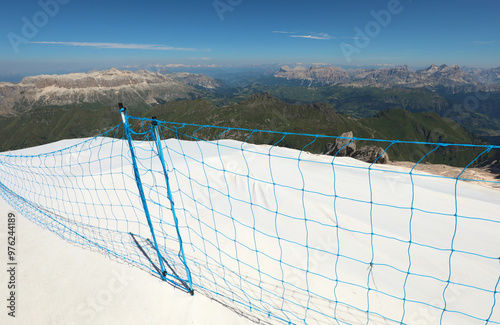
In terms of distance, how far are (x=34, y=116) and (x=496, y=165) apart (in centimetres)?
27789

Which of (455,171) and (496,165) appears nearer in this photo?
(455,171)

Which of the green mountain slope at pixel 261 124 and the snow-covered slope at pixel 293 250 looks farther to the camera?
the green mountain slope at pixel 261 124

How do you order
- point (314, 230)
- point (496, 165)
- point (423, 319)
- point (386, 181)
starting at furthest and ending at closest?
point (496, 165)
point (386, 181)
point (314, 230)
point (423, 319)

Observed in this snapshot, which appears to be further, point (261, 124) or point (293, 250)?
point (261, 124)

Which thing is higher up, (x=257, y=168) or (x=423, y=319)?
(x=257, y=168)

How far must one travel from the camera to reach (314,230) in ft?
25.9

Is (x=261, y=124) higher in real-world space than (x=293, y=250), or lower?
lower

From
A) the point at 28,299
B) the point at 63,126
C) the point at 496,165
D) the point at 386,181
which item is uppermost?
the point at 386,181

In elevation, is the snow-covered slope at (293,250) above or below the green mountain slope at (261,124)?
above

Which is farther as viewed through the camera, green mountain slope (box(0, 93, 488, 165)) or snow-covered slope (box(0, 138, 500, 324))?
green mountain slope (box(0, 93, 488, 165))

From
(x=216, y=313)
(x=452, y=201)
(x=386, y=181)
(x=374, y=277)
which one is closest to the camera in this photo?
(x=216, y=313)

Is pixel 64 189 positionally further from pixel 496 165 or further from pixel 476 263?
pixel 496 165

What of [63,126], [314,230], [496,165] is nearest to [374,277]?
[314,230]

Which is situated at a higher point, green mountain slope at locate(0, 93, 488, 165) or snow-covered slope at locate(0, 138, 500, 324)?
snow-covered slope at locate(0, 138, 500, 324)
